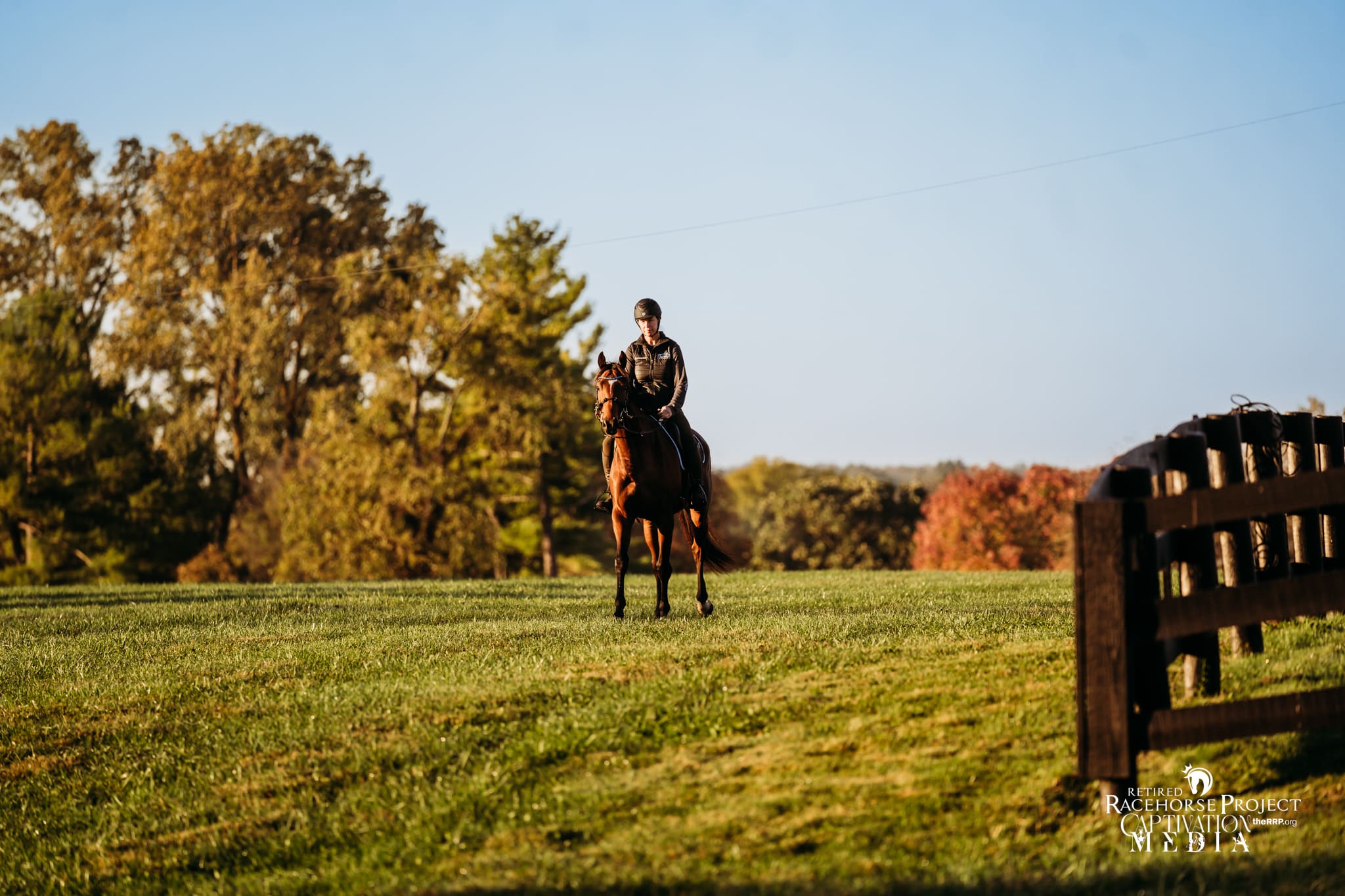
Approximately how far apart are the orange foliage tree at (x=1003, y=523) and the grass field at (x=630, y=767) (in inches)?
2153

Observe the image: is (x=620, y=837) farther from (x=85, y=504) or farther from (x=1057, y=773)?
(x=85, y=504)

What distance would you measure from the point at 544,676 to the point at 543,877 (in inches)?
153

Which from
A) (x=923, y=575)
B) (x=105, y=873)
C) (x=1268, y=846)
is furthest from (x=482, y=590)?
(x=1268, y=846)

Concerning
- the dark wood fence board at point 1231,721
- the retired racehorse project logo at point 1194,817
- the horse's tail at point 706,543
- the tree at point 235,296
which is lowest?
the retired racehorse project logo at point 1194,817

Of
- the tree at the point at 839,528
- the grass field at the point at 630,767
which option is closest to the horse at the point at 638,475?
the grass field at the point at 630,767

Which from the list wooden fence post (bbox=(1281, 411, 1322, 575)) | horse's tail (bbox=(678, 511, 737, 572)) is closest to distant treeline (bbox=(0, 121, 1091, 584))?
horse's tail (bbox=(678, 511, 737, 572))

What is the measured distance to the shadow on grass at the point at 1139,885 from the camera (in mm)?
6004

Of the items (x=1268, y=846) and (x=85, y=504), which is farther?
(x=85, y=504)

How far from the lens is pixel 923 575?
2512cm

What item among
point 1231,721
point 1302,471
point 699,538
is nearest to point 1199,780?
point 1231,721

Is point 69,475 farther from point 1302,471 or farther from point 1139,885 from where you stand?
point 1139,885

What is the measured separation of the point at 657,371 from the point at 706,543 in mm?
2866

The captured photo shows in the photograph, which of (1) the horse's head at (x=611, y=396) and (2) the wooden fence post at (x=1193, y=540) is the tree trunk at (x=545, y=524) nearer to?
(1) the horse's head at (x=611, y=396)

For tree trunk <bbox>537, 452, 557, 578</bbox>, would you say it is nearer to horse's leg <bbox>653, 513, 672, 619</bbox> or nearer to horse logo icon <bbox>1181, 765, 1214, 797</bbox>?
horse's leg <bbox>653, 513, 672, 619</bbox>
